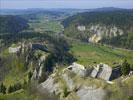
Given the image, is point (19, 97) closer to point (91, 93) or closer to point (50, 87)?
point (50, 87)

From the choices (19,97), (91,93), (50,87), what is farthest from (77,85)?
(19,97)

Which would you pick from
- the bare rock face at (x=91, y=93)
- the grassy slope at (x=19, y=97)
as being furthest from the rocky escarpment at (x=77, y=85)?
the grassy slope at (x=19, y=97)

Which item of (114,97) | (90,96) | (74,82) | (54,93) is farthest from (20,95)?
(114,97)

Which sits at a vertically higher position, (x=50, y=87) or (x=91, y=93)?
(x=91, y=93)

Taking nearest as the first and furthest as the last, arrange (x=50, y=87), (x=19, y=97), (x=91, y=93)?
(x=91, y=93) < (x=19, y=97) < (x=50, y=87)

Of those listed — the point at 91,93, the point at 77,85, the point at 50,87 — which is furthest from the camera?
the point at 50,87

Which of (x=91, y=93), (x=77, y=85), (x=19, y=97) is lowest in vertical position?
(x=19, y=97)

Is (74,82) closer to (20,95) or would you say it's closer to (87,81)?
(87,81)

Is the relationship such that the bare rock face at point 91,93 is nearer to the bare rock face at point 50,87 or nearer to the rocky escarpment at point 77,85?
the rocky escarpment at point 77,85

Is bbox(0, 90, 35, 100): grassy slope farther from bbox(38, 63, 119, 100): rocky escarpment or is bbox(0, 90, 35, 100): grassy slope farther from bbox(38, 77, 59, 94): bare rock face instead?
bbox(38, 63, 119, 100): rocky escarpment
